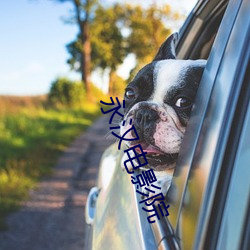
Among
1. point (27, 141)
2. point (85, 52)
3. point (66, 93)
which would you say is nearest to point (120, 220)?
point (27, 141)

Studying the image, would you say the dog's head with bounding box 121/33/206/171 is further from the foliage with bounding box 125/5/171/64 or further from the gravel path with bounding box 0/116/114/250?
the gravel path with bounding box 0/116/114/250

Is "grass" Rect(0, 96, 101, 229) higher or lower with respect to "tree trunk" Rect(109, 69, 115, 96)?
lower

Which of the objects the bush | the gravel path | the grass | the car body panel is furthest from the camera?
the bush

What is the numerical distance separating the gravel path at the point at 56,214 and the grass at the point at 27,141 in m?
0.15

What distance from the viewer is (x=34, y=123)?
11.8 m

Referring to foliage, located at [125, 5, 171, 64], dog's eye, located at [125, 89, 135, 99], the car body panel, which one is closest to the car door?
the car body panel

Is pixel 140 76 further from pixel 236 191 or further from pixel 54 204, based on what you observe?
pixel 54 204

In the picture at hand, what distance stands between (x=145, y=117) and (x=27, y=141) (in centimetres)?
816

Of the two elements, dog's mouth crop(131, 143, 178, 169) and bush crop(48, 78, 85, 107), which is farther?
bush crop(48, 78, 85, 107)

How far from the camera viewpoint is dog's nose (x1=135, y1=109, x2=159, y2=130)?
1.40 metres

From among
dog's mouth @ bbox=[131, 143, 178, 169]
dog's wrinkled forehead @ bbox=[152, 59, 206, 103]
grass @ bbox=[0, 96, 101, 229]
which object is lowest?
grass @ bbox=[0, 96, 101, 229]

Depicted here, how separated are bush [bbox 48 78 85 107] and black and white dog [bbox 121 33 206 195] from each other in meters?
17.5

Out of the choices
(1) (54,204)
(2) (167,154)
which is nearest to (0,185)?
(1) (54,204)

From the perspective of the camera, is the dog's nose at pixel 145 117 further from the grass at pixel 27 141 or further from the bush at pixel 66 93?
the bush at pixel 66 93
